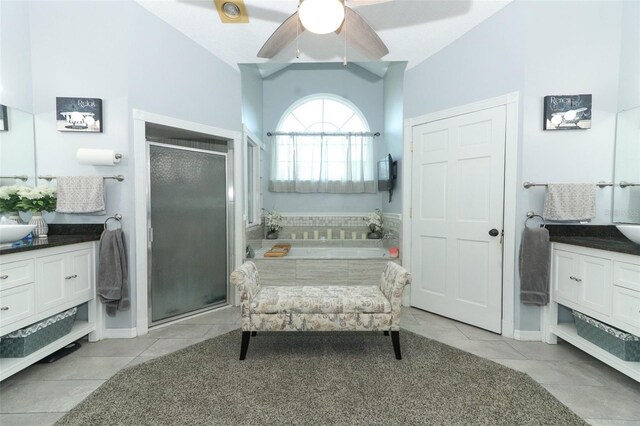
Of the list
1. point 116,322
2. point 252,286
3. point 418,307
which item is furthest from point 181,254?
point 418,307

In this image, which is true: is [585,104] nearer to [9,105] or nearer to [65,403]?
[65,403]

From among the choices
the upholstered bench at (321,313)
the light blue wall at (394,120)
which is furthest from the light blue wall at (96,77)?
the light blue wall at (394,120)

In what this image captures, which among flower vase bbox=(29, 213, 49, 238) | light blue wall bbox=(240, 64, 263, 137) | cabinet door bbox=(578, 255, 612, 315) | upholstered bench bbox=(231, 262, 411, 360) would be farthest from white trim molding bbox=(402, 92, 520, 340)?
flower vase bbox=(29, 213, 49, 238)

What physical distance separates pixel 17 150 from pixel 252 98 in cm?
266

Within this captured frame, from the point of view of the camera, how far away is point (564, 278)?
2.47 m

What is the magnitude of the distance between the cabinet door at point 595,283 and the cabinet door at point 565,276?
5 centimetres

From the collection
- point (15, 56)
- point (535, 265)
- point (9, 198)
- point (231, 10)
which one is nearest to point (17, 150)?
point (9, 198)

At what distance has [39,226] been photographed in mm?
2502

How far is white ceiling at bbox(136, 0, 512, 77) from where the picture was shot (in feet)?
8.77

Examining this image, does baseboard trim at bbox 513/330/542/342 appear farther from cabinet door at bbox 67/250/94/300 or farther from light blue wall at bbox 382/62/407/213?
cabinet door at bbox 67/250/94/300

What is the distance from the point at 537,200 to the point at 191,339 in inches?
135

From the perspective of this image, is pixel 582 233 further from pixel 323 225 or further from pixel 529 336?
pixel 323 225

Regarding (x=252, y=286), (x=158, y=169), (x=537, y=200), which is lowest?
(x=252, y=286)

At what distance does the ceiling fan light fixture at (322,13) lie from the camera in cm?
Result: 169
